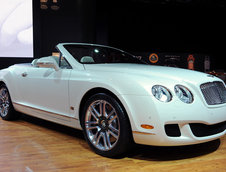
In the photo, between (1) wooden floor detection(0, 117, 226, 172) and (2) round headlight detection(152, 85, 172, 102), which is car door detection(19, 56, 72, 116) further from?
(2) round headlight detection(152, 85, 172, 102)

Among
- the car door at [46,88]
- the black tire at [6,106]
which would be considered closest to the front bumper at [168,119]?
the car door at [46,88]

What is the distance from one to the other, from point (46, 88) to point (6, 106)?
135 centimetres

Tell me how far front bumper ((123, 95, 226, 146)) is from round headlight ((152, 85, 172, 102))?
0.05m

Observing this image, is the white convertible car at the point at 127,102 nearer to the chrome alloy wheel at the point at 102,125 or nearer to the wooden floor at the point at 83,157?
the chrome alloy wheel at the point at 102,125

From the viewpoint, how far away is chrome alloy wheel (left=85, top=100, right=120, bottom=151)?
247 centimetres

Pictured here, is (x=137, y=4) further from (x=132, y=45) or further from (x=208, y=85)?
(x=208, y=85)

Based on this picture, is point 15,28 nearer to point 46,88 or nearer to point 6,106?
point 6,106

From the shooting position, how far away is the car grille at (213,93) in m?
2.46

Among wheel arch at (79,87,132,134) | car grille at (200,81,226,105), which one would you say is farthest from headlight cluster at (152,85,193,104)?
wheel arch at (79,87,132,134)

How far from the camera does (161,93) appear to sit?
2.27 metres

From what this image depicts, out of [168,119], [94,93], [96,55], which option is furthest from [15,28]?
[168,119]

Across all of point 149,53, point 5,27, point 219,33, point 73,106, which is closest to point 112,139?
point 73,106

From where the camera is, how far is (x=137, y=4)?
11336 mm

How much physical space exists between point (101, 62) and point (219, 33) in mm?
11553
